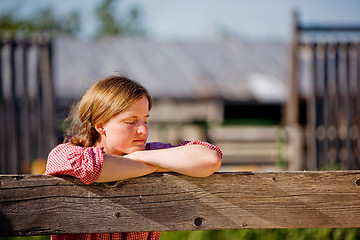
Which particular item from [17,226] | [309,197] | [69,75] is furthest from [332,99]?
[69,75]

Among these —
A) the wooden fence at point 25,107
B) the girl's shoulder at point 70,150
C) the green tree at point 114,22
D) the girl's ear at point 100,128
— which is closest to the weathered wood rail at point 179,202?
the girl's shoulder at point 70,150

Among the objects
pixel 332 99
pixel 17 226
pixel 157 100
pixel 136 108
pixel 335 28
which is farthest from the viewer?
pixel 157 100

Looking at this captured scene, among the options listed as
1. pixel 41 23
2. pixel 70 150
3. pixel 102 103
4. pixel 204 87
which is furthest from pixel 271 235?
pixel 41 23

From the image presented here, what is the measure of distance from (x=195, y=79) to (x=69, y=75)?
4867mm

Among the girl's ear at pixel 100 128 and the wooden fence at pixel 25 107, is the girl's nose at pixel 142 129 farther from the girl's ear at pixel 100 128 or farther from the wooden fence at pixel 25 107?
the wooden fence at pixel 25 107

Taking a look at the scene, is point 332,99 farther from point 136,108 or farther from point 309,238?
point 136,108

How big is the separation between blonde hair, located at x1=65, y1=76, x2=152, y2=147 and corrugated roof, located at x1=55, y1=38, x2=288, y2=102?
14968 mm

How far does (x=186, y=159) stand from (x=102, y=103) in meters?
0.45

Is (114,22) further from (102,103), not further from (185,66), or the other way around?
(102,103)

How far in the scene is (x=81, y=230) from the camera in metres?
1.75

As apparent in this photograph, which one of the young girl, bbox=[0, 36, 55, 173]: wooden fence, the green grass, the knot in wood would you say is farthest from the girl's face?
bbox=[0, 36, 55, 173]: wooden fence

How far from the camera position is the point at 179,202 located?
70.3 inches

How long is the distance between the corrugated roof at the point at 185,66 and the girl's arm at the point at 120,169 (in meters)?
15.4

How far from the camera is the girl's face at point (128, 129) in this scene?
2.00 meters
